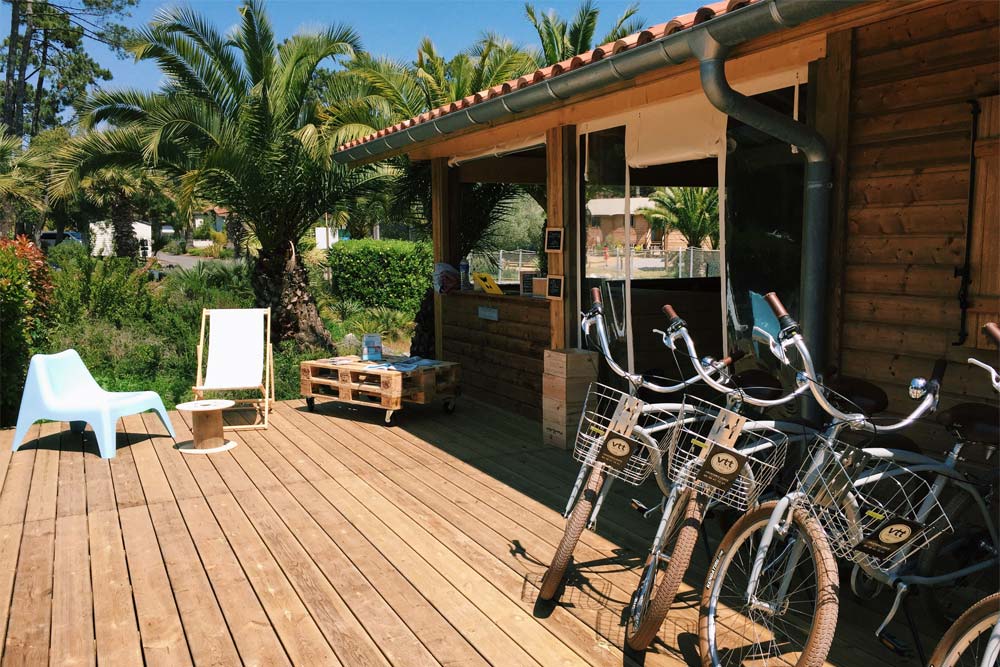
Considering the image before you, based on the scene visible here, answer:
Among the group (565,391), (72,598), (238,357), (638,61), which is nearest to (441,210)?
(238,357)

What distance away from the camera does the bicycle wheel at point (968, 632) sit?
1.90 m

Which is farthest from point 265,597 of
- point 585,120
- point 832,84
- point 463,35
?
point 463,35

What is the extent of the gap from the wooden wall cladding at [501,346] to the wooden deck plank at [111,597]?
338 cm

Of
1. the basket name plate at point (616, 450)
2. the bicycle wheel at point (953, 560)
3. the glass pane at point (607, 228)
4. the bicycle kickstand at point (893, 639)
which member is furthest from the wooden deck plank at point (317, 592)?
the glass pane at point (607, 228)

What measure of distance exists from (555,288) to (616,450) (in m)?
3.48

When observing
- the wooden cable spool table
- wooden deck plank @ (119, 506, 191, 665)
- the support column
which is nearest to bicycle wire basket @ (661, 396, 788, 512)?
wooden deck plank @ (119, 506, 191, 665)

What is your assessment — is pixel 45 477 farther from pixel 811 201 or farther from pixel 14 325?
pixel 811 201

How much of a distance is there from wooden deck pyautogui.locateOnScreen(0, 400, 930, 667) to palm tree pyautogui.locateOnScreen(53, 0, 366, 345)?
3.88 metres

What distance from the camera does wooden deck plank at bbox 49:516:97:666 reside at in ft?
9.27

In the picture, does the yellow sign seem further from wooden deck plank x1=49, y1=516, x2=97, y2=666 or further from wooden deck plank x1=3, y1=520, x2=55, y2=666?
wooden deck plank x1=3, y1=520, x2=55, y2=666

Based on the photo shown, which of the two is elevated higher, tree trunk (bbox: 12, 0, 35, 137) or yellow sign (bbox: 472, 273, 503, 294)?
tree trunk (bbox: 12, 0, 35, 137)

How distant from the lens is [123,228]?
22828 millimetres

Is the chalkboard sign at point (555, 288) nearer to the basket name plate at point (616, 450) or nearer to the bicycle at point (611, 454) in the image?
the bicycle at point (611, 454)

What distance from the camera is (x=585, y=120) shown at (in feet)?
19.1
